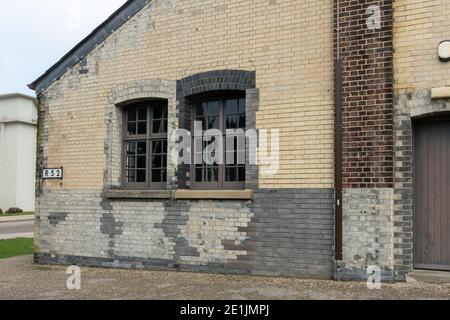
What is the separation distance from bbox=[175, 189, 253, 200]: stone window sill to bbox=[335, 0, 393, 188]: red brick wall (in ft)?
5.38

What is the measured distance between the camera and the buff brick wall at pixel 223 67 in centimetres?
752

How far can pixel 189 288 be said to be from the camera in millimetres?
6949

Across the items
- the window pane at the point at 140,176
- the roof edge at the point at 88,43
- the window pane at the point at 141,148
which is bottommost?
the window pane at the point at 140,176

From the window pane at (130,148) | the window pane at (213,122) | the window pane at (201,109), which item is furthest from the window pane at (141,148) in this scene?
the window pane at (213,122)

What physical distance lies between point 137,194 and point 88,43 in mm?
3352

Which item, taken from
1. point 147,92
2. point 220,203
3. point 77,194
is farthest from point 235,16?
point 77,194

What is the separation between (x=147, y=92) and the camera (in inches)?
352

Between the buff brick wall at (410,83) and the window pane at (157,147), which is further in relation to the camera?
the window pane at (157,147)

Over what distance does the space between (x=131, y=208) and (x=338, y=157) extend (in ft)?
13.0

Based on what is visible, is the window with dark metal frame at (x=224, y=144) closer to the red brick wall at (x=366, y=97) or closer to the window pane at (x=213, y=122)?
the window pane at (x=213, y=122)

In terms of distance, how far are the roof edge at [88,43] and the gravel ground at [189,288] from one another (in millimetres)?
4105

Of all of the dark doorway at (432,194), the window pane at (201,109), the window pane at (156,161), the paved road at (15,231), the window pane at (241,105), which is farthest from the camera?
the paved road at (15,231)

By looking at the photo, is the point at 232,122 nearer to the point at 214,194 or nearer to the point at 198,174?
the point at 198,174
